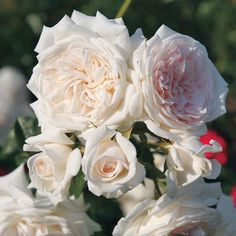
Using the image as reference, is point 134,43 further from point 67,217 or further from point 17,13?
point 17,13

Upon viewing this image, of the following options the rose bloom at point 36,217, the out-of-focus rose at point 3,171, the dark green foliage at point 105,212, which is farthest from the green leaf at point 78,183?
the out-of-focus rose at point 3,171

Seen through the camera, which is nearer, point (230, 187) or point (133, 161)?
point (133, 161)

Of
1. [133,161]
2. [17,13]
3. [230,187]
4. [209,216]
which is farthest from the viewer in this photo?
[17,13]

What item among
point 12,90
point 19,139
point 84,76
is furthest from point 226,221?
point 12,90

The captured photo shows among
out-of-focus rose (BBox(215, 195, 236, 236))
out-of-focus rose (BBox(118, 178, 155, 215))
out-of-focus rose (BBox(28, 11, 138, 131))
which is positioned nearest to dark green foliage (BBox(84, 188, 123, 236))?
out-of-focus rose (BBox(118, 178, 155, 215))

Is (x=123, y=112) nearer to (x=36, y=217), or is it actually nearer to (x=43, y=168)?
(x=43, y=168)

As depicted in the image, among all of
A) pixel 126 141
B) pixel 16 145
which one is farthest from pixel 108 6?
pixel 126 141
